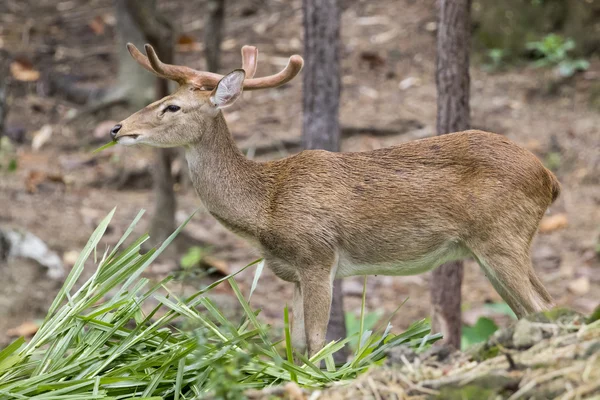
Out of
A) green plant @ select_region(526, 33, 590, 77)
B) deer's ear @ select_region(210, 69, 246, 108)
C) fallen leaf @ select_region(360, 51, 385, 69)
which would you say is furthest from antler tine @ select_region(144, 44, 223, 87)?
fallen leaf @ select_region(360, 51, 385, 69)

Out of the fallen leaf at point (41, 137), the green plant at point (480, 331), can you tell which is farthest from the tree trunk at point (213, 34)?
the green plant at point (480, 331)

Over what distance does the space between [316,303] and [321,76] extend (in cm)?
235

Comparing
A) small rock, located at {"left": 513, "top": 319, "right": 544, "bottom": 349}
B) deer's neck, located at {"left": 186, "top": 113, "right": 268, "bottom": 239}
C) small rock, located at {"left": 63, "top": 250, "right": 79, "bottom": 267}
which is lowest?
small rock, located at {"left": 63, "top": 250, "right": 79, "bottom": 267}

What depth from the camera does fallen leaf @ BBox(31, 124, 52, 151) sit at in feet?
42.1

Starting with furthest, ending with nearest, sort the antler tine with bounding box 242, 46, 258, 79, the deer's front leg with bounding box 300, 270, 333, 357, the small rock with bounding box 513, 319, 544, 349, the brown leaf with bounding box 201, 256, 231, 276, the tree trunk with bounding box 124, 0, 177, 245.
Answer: the brown leaf with bounding box 201, 256, 231, 276, the tree trunk with bounding box 124, 0, 177, 245, the antler tine with bounding box 242, 46, 258, 79, the deer's front leg with bounding box 300, 270, 333, 357, the small rock with bounding box 513, 319, 544, 349

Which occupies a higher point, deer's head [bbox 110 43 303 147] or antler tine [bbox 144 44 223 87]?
antler tine [bbox 144 44 223 87]

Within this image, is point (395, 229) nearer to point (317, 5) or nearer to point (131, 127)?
point (131, 127)

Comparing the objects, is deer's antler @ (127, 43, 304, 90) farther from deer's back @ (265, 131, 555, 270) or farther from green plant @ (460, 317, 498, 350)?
green plant @ (460, 317, 498, 350)

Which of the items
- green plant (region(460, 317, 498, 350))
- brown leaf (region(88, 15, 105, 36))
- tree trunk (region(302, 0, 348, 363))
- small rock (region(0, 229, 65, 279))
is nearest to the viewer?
tree trunk (region(302, 0, 348, 363))

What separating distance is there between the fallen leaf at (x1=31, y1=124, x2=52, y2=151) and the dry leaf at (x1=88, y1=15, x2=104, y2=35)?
13.9 ft

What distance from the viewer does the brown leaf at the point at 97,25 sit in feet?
56.3

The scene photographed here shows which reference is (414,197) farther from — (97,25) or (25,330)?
(97,25)

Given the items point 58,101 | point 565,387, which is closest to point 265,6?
point 58,101

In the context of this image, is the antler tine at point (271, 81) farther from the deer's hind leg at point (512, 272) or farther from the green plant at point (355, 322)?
the green plant at point (355, 322)
